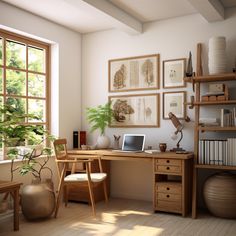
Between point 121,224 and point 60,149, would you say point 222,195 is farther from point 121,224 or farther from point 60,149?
point 60,149

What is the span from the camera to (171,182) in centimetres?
387

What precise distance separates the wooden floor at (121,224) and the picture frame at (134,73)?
68.8 inches

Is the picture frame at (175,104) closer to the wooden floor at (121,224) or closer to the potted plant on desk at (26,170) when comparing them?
the wooden floor at (121,224)

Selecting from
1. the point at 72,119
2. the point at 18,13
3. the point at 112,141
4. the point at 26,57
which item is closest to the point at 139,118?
the point at 112,141

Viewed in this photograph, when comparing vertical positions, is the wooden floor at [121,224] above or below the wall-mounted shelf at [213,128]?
below

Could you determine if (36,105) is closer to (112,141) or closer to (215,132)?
(112,141)

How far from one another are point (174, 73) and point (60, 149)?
6.21ft

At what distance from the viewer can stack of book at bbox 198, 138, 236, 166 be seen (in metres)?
3.66

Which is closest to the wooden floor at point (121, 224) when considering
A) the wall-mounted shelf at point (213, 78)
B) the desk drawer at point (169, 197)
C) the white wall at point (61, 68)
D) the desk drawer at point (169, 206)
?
the desk drawer at point (169, 206)

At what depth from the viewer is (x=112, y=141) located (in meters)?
4.81

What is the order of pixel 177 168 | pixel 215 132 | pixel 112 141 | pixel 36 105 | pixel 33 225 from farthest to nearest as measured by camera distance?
pixel 112 141 → pixel 36 105 → pixel 215 132 → pixel 177 168 → pixel 33 225

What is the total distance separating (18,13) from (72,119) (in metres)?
1.72

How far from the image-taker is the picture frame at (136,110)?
4.49 m

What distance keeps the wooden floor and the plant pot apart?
918 mm
